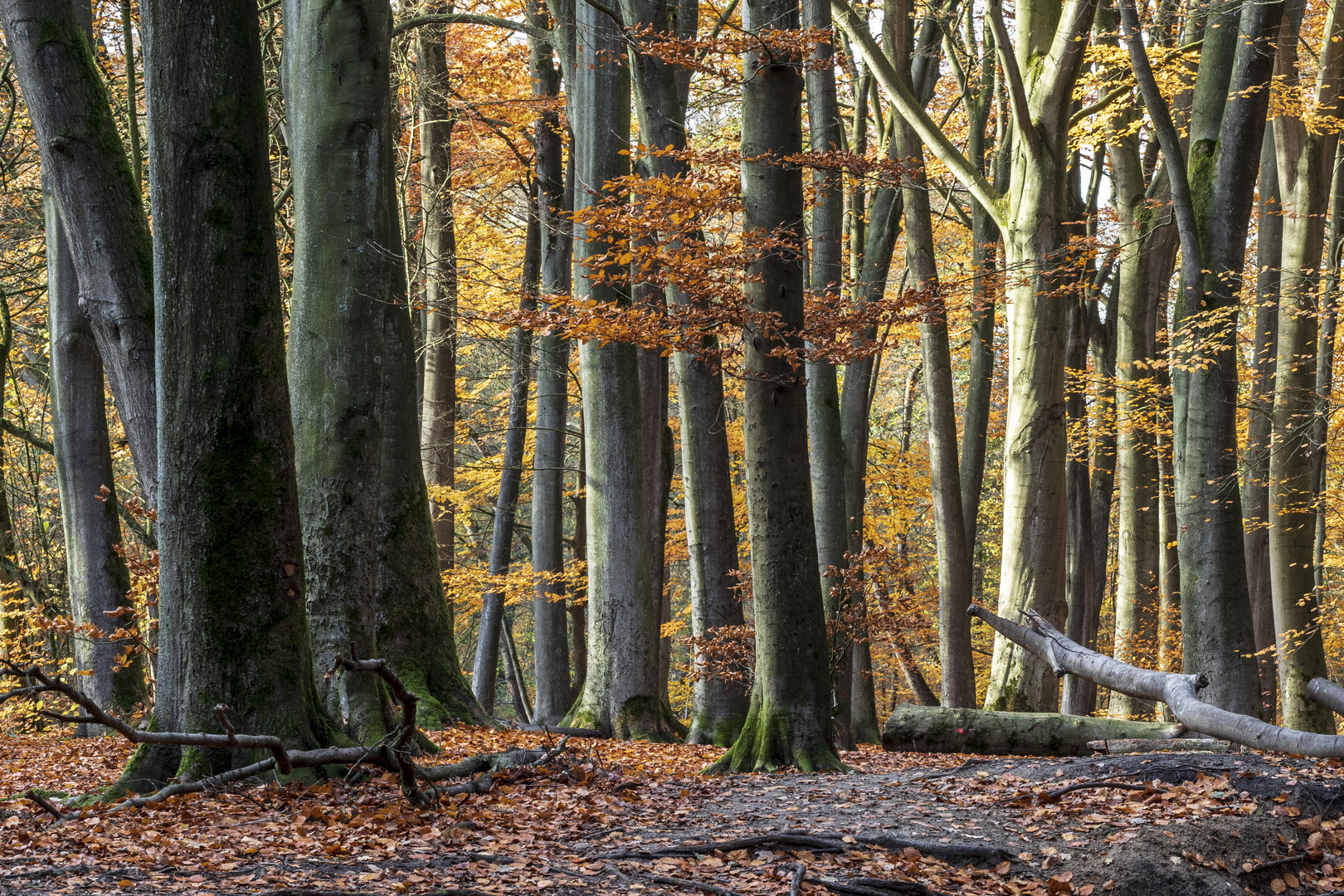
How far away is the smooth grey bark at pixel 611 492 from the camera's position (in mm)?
11031

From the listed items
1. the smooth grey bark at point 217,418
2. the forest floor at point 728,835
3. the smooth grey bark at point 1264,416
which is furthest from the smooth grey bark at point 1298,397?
the smooth grey bark at point 217,418

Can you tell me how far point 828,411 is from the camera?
1095cm

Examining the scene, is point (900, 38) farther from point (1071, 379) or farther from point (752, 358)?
point (752, 358)

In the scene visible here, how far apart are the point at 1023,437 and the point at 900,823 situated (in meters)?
7.27

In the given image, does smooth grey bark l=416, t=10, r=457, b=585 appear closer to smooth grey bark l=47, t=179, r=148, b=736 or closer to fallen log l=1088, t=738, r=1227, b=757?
smooth grey bark l=47, t=179, r=148, b=736

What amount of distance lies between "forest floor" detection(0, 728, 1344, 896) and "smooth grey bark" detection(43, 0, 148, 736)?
353 cm

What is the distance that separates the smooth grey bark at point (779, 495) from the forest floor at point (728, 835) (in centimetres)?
74

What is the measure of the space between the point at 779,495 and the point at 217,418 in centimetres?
391

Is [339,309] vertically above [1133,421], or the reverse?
[339,309]

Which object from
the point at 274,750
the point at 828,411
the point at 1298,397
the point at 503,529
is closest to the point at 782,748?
the point at 274,750

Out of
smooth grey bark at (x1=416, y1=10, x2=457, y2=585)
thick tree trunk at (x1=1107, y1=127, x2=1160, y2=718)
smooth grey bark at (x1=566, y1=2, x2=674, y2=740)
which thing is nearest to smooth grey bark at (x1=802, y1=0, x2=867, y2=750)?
smooth grey bark at (x1=566, y1=2, x2=674, y2=740)

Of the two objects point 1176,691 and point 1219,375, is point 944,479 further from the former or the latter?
point 1176,691

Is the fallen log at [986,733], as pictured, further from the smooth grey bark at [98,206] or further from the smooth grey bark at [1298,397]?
the smooth grey bark at [98,206]

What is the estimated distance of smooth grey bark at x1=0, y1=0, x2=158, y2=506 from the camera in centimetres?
722
